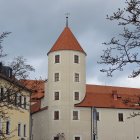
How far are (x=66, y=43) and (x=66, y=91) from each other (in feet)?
26.6

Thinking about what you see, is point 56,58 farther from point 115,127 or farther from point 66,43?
point 115,127

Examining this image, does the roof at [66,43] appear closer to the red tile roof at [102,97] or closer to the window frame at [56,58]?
the window frame at [56,58]

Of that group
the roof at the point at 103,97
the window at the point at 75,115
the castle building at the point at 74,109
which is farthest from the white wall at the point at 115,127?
the window at the point at 75,115

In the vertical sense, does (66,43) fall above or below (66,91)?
above

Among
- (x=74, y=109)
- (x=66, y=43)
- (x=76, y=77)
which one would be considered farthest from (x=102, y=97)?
(x=66, y=43)

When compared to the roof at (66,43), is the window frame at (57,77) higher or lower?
lower

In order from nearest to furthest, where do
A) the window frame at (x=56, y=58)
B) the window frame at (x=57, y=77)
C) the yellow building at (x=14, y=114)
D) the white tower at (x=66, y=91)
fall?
the yellow building at (x=14, y=114) → the white tower at (x=66, y=91) → the window frame at (x=57, y=77) → the window frame at (x=56, y=58)

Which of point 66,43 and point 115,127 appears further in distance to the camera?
point 66,43

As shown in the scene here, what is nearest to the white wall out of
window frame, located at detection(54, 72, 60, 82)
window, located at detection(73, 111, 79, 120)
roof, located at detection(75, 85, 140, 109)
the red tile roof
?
roof, located at detection(75, 85, 140, 109)

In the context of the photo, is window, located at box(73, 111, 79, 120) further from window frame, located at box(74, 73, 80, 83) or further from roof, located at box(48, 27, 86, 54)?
roof, located at box(48, 27, 86, 54)

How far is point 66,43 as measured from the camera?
69.7 meters

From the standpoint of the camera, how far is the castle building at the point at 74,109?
65.2 metres

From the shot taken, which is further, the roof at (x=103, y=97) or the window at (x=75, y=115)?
the roof at (x=103, y=97)

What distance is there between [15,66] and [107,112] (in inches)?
2009
